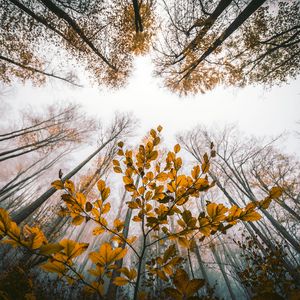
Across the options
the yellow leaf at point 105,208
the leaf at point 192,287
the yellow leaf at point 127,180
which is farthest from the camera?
the yellow leaf at point 127,180

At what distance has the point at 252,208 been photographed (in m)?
0.91

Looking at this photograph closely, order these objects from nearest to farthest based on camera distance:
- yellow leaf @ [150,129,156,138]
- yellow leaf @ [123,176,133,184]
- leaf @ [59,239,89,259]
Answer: leaf @ [59,239,89,259] → yellow leaf @ [123,176,133,184] → yellow leaf @ [150,129,156,138]

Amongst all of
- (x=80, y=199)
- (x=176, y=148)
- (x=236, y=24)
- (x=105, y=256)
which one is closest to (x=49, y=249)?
(x=105, y=256)

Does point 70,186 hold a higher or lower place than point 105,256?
higher

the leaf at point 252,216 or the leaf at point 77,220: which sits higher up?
the leaf at point 252,216

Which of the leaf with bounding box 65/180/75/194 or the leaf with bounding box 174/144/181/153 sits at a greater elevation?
the leaf with bounding box 174/144/181/153

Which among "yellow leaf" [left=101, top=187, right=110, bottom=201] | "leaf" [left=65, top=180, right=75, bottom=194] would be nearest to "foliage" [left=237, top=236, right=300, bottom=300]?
"yellow leaf" [left=101, top=187, right=110, bottom=201]

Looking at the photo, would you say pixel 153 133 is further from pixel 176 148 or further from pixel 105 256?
pixel 105 256

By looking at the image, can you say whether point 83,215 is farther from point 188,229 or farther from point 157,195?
point 188,229

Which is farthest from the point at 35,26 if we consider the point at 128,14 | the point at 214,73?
the point at 214,73

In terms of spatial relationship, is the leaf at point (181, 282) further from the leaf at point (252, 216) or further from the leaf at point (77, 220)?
the leaf at point (77, 220)

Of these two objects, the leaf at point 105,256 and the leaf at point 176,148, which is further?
the leaf at point 176,148

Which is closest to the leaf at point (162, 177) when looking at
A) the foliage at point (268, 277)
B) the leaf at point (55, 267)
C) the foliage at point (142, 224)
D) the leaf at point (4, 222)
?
the foliage at point (142, 224)

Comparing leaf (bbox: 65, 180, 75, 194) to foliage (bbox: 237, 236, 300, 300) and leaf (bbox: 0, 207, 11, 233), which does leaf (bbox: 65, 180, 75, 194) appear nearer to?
leaf (bbox: 0, 207, 11, 233)
